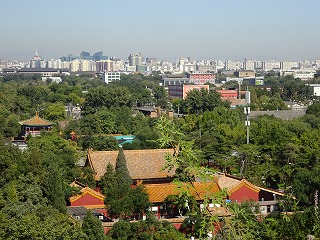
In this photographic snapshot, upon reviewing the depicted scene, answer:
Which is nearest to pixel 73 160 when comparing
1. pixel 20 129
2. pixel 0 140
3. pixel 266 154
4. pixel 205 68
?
pixel 0 140

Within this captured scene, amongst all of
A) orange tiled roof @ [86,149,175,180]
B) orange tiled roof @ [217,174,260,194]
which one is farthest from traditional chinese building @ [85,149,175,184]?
orange tiled roof @ [217,174,260,194]

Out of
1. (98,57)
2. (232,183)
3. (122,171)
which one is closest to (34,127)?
(122,171)

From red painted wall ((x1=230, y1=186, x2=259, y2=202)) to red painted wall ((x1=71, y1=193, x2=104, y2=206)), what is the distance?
2987 millimetres

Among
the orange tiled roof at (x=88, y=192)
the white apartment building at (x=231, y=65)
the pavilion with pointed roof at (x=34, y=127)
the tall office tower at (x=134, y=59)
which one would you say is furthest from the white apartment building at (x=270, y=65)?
the orange tiled roof at (x=88, y=192)

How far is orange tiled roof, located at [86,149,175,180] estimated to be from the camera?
1473 centimetres

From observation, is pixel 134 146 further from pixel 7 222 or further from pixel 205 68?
pixel 205 68

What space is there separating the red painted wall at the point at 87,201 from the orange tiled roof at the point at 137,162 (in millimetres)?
1292

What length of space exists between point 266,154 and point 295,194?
4391mm

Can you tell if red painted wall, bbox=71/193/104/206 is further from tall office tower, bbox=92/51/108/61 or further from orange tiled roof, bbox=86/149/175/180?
tall office tower, bbox=92/51/108/61

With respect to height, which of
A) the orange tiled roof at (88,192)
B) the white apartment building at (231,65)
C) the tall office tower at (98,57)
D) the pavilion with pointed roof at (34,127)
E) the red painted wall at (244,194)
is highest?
the tall office tower at (98,57)

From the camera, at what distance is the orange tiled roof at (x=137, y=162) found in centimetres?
1473

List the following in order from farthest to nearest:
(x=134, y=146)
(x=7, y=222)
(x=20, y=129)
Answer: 1. (x=20, y=129)
2. (x=134, y=146)
3. (x=7, y=222)

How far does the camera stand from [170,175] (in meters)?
14.8

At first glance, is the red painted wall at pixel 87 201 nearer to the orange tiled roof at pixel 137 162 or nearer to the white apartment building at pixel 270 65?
the orange tiled roof at pixel 137 162
